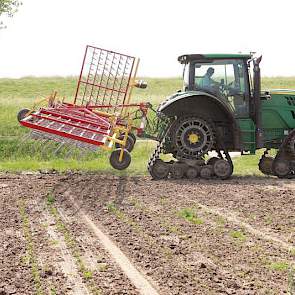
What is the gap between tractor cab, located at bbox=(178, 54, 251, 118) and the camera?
13.0m

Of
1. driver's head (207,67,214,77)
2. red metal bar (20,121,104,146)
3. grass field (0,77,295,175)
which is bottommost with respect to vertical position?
grass field (0,77,295,175)

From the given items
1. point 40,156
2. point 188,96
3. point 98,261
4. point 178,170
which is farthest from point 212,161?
point 98,261

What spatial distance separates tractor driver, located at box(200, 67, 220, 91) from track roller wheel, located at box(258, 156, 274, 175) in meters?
2.18

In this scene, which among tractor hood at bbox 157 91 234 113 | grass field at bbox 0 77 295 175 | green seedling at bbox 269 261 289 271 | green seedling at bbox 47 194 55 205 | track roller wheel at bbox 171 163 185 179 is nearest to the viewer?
green seedling at bbox 269 261 289 271

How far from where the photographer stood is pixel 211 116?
13.2 meters

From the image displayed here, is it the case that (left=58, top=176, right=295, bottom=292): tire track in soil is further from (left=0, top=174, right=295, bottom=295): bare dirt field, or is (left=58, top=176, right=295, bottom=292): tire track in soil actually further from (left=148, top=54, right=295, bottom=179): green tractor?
(left=148, top=54, right=295, bottom=179): green tractor

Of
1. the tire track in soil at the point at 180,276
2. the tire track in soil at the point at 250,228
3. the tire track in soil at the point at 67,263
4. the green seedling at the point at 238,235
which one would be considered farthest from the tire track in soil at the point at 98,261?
the tire track in soil at the point at 250,228

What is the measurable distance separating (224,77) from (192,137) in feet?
4.34

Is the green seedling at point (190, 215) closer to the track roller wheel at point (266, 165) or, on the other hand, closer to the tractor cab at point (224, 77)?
the tractor cab at point (224, 77)

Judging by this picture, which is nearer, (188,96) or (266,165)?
(188,96)

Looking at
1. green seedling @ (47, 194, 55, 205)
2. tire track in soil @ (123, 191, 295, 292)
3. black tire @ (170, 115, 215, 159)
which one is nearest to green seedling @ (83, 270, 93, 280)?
tire track in soil @ (123, 191, 295, 292)

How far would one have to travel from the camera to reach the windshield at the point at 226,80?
13.0 m

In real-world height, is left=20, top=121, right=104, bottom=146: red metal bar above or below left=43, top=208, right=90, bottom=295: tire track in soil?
above

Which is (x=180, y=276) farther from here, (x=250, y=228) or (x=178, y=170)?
(x=178, y=170)
